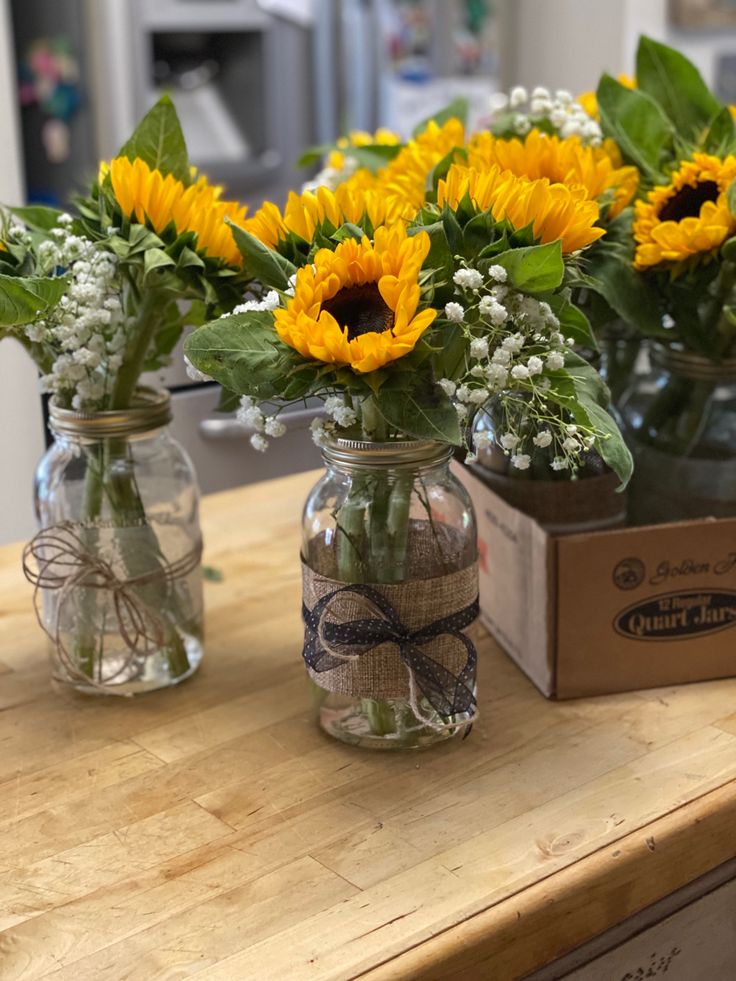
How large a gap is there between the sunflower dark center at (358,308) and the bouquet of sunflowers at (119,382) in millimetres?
138

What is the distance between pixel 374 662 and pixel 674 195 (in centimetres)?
42

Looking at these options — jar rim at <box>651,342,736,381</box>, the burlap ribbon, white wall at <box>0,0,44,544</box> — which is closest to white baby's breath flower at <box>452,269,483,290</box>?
the burlap ribbon

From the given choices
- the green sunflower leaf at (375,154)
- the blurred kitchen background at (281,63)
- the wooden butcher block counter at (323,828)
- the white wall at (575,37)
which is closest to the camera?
the wooden butcher block counter at (323,828)

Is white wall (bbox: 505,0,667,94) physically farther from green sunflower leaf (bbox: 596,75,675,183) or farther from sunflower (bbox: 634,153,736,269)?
sunflower (bbox: 634,153,736,269)

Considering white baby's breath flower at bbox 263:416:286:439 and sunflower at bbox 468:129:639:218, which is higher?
sunflower at bbox 468:129:639:218

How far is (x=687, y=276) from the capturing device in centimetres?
91

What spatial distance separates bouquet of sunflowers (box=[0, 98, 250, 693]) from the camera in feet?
2.71

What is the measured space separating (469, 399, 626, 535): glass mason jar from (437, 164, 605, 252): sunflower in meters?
0.23

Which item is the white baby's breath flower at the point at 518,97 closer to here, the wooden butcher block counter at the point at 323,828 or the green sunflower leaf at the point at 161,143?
the green sunflower leaf at the point at 161,143

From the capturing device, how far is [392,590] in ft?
2.64

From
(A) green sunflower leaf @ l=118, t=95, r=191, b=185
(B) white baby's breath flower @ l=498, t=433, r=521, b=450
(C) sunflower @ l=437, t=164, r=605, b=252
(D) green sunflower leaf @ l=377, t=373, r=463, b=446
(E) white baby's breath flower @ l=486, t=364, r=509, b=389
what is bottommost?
(B) white baby's breath flower @ l=498, t=433, r=521, b=450

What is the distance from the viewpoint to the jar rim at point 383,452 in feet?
2.56

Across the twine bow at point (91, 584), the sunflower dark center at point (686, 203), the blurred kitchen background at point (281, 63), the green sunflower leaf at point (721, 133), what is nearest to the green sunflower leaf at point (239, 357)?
the twine bow at point (91, 584)

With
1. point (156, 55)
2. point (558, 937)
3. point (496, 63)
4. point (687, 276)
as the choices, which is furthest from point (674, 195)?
point (496, 63)
